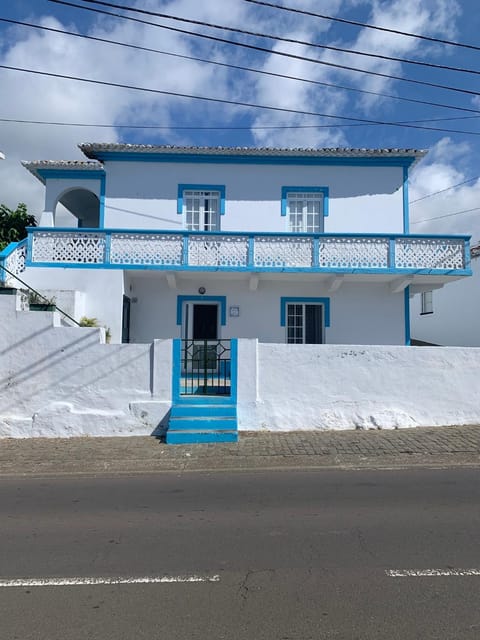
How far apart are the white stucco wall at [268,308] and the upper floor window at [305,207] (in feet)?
5.83

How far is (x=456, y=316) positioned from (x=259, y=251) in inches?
465

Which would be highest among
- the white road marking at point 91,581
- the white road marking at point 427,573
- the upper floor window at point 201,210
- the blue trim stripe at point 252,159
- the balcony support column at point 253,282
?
the blue trim stripe at point 252,159

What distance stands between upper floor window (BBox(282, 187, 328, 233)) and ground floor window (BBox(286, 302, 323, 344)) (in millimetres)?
2326

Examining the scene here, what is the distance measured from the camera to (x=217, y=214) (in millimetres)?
14523

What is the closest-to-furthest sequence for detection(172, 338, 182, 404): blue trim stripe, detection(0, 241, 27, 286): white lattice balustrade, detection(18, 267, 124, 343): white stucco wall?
detection(172, 338, 182, 404): blue trim stripe < detection(0, 241, 27, 286): white lattice balustrade < detection(18, 267, 124, 343): white stucco wall

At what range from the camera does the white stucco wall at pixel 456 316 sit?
1973 cm

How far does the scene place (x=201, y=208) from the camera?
47.8 ft

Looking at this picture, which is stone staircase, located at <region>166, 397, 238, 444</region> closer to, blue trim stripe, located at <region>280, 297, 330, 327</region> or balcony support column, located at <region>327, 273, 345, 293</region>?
blue trim stripe, located at <region>280, 297, 330, 327</region>

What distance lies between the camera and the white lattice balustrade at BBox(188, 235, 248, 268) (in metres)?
13.1

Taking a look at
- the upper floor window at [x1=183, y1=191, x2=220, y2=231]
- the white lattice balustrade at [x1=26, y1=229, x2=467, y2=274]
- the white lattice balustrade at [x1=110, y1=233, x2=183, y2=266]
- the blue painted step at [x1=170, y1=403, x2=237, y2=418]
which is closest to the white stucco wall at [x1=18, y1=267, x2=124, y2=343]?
the white lattice balustrade at [x1=26, y1=229, x2=467, y2=274]

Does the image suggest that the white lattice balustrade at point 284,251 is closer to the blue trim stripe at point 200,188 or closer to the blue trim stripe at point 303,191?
the blue trim stripe at point 303,191

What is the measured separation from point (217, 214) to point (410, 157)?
599 centimetres

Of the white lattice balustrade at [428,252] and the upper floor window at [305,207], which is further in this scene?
the upper floor window at [305,207]

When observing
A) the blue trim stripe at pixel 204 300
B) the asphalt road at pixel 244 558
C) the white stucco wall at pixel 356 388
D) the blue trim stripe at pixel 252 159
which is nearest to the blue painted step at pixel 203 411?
the white stucco wall at pixel 356 388
